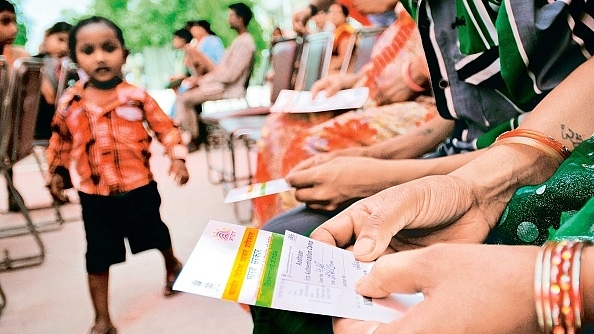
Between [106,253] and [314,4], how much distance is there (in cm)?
87

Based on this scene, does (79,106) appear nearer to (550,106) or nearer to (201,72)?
(201,72)

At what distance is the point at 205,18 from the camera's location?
1191mm

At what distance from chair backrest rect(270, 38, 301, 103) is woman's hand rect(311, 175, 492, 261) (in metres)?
1.03

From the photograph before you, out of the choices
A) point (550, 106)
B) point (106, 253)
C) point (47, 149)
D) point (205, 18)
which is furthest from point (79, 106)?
point (550, 106)

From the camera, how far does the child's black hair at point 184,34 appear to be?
111 cm

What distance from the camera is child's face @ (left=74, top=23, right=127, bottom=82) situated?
2.76 ft

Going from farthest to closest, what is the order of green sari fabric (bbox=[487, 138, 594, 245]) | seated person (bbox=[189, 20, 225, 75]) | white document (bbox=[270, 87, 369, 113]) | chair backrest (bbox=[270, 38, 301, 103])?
1. chair backrest (bbox=[270, 38, 301, 103])
2. seated person (bbox=[189, 20, 225, 75])
3. white document (bbox=[270, 87, 369, 113])
4. green sari fabric (bbox=[487, 138, 594, 245])

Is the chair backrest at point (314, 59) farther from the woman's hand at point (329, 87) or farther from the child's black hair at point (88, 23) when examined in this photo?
the child's black hair at point (88, 23)

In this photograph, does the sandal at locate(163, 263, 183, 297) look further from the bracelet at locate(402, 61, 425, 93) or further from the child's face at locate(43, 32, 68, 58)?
the bracelet at locate(402, 61, 425, 93)

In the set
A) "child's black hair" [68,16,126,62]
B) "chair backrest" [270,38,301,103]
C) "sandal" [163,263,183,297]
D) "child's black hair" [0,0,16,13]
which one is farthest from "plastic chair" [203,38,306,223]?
"child's black hair" [0,0,16,13]

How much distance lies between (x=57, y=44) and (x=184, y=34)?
298 mm

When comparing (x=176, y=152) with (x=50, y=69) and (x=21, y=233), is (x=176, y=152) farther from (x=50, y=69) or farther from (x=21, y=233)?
(x=21, y=233)

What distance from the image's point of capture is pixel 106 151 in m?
0.86

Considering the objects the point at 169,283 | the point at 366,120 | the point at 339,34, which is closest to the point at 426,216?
the point at 366,120
